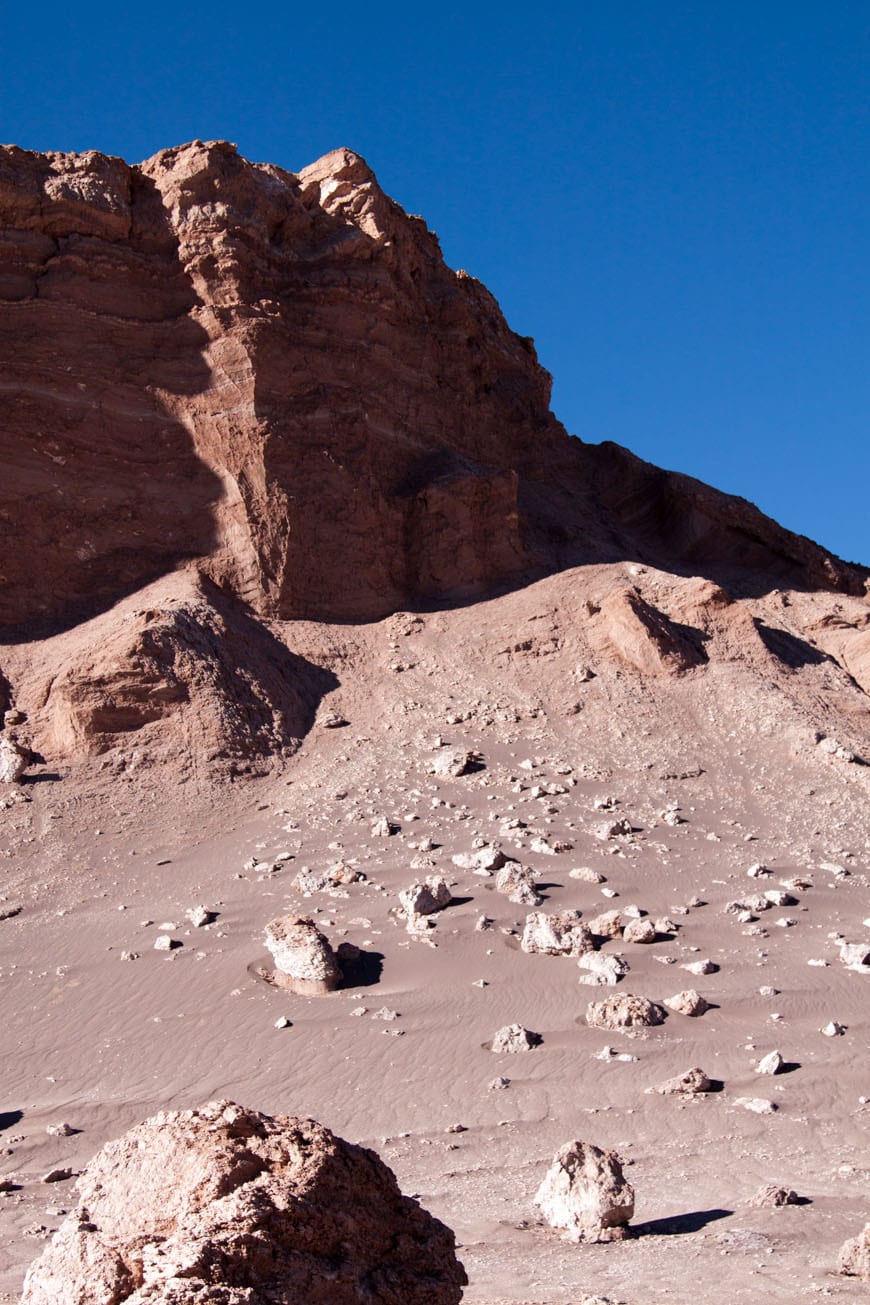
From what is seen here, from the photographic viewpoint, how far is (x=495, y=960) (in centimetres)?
1049

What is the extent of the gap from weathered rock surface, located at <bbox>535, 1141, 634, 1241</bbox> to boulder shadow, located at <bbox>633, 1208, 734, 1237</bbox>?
5.2 inches

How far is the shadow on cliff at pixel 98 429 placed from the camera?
634 inches

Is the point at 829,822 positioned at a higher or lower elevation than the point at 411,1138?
higher

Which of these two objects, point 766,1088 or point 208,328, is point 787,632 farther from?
point 766,1088

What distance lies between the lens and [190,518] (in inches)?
674

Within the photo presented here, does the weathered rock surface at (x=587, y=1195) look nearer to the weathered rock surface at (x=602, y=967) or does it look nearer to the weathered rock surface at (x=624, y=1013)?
the weathered rock surface at (x=624, y=1013)

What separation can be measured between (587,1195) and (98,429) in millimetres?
13701

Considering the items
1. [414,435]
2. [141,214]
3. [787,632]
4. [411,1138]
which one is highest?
[141,214]

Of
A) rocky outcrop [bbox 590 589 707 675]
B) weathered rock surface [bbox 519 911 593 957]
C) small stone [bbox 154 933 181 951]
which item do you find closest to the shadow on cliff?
rocky outcrop [bbox 590 589 707 675]

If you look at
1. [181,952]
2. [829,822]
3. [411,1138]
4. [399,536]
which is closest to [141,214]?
[399,536]

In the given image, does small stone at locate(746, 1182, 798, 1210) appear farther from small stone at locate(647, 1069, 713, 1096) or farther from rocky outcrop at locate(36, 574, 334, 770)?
rocky outcrop at locate(36, 574, 334, 770)

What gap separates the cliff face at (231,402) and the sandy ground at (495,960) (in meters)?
1.34

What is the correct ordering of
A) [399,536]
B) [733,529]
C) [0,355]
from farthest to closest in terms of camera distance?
[733,529], [399,536], [0,355]

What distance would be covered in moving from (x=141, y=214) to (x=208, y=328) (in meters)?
1.98
